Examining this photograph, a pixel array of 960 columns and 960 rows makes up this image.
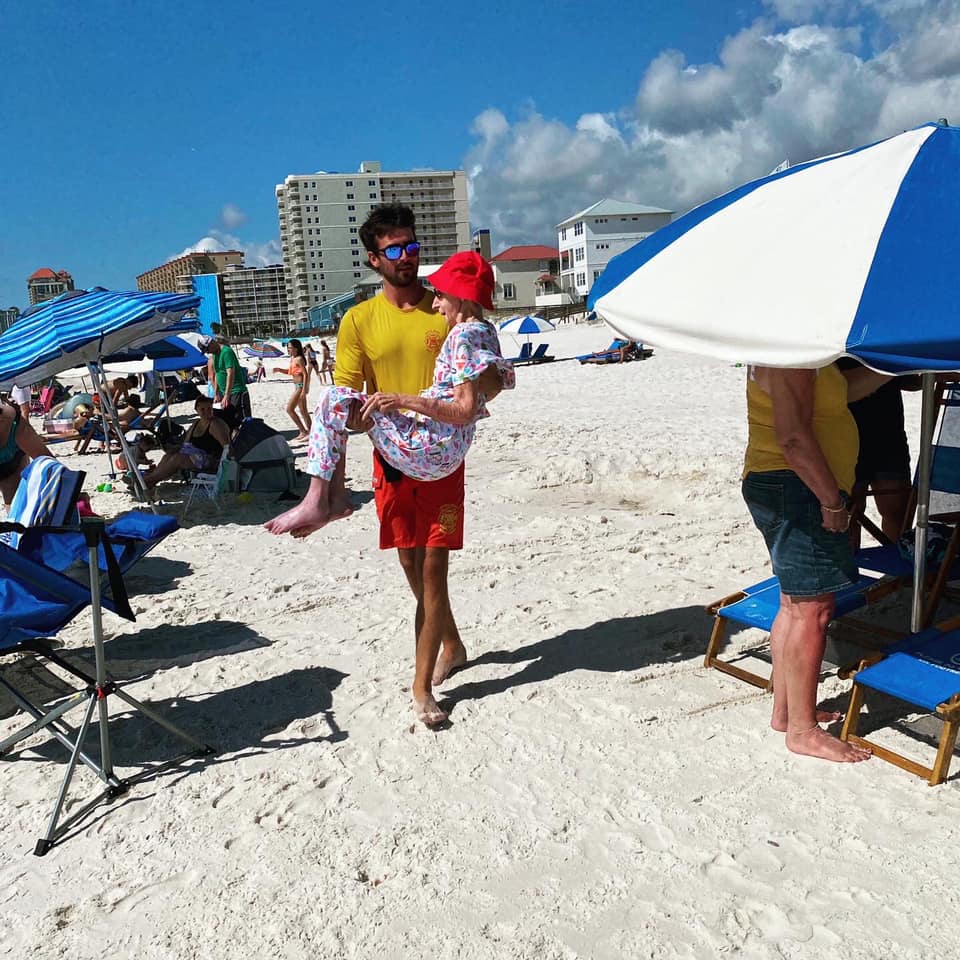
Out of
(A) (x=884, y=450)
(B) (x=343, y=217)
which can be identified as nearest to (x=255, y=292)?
(B) (x=343, y=217)

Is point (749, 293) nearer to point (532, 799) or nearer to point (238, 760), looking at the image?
point (532, 799)

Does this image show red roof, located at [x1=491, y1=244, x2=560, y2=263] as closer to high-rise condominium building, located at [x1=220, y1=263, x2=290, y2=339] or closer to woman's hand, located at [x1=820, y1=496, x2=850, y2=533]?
high-rise condominium building, located at [x1=220, y1=263, x2=290, y2=339]

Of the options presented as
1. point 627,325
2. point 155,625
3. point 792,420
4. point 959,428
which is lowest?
point 155,625

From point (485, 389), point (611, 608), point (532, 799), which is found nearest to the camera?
point (532, 799)

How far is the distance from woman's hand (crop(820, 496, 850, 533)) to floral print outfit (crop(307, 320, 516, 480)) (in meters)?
1.15

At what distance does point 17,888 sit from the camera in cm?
252

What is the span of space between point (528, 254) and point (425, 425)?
107 meters

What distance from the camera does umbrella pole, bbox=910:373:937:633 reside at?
3.10m

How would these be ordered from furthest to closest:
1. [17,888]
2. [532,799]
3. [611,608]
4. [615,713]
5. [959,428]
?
[611,608] → [959,428] → [615,713] → [532,799] → [17,888]

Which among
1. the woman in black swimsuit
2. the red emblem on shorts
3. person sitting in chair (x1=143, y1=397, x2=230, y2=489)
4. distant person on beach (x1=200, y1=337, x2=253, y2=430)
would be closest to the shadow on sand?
the red emblem on shorts

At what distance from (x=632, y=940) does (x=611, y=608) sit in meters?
2.47

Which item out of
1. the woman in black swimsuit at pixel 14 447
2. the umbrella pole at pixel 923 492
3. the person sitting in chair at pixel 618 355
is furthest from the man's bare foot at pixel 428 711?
the person sitting in chair at pixel 618 355

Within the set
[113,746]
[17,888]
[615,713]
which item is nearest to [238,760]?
[113,746]

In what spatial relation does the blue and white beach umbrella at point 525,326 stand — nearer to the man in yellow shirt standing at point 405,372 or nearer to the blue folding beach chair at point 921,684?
the man in yellow shirt standing at point 405,372
